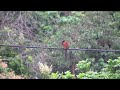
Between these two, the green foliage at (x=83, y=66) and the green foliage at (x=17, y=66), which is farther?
the green foliage at (x=17, y=66)

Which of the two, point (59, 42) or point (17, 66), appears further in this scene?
point (59, 42)

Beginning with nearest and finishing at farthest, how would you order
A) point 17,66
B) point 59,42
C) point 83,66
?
1. point 83,66
2. point 17,66
3. point 59,42

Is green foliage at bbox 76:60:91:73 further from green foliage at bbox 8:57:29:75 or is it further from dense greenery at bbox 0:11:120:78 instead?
green foliage at bbox 8:57:29:75

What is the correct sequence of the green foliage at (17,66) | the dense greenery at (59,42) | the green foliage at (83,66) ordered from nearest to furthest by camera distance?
the green foliage at (83,66)
the green foliage at (17,66)
the dense greenery at (59,42)

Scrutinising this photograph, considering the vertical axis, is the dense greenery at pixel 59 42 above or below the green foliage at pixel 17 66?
above

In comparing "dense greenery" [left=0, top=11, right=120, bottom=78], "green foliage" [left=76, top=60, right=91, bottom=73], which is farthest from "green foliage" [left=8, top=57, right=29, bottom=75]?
"green foliage" [left=76, top=60, right=91, bottom=73]

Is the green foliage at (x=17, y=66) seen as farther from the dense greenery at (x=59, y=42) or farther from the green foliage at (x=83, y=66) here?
the green foliage at (x=83, y=66)

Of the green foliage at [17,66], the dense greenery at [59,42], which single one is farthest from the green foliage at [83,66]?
the green foliage at [17,66]

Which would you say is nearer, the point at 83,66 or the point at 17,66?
the point at 83,66

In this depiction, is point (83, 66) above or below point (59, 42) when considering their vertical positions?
below

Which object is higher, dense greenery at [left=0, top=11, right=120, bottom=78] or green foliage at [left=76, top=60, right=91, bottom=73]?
dense greenery at [left=0, top=11, right=120, bottom=78]

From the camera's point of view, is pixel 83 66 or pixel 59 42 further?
pixel 59 42

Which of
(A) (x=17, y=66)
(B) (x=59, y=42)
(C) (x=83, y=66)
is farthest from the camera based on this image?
(B) (x=59, y=42)

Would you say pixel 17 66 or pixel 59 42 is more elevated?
pixel 59 42
